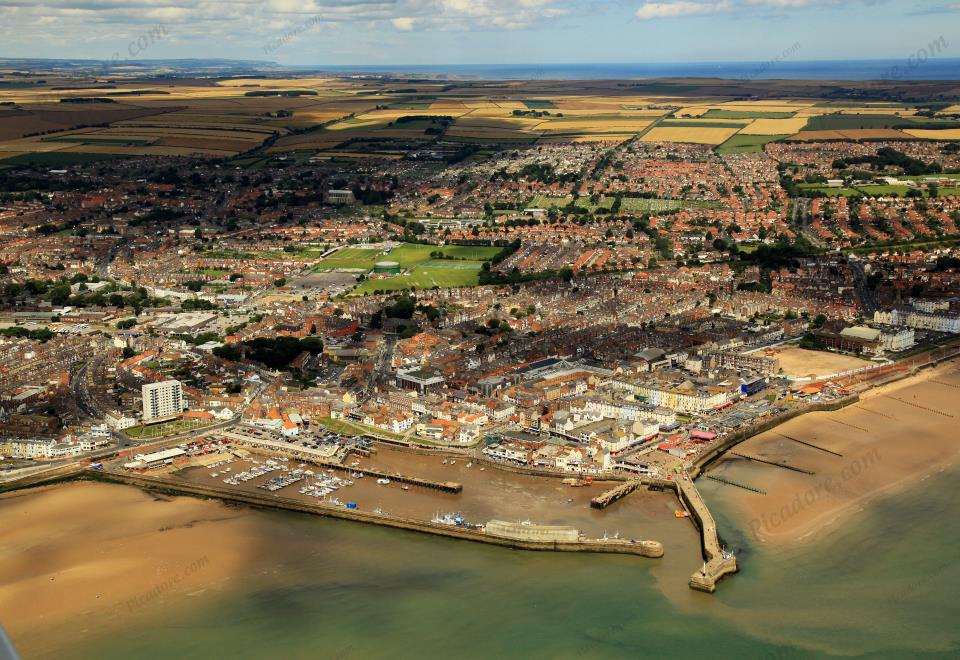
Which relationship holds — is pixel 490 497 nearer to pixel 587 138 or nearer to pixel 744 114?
pixel 587 138

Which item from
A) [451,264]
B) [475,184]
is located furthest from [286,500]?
[475,184]

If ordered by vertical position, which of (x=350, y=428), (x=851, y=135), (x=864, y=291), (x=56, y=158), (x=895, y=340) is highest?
(x=851, y=135)

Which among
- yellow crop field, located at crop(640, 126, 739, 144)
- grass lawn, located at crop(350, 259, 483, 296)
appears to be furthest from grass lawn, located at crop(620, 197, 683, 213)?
yellow crop field, located at crop(640, 126, 739, 144)

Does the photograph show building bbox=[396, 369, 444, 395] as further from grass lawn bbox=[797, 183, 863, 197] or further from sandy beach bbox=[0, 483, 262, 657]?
grass lawn bbox=[797, 183, 863, 197]

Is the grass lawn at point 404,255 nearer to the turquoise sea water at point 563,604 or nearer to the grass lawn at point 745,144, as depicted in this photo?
the turquoise sea water at point 563,604

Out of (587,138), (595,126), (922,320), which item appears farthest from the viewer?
(595,126)
